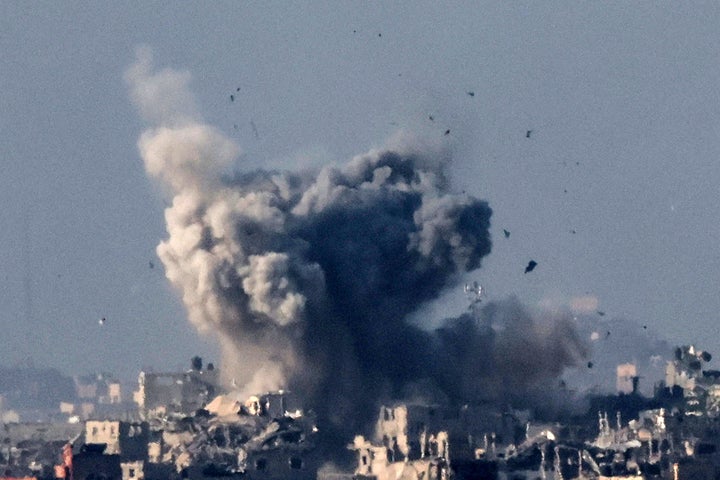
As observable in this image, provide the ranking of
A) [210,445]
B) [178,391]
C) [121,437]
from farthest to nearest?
[178,391], [121,437], [210,445]

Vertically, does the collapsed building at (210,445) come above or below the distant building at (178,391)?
below

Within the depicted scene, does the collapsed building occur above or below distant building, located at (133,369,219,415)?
below

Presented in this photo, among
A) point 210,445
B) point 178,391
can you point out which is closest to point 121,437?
point 210,445

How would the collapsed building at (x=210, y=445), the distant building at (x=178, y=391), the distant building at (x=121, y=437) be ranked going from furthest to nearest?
1. the distant building at (x=178, y=391)
2. the distant building at (x=121, y=437)
3. the collapsed building at (x=210, y=445)

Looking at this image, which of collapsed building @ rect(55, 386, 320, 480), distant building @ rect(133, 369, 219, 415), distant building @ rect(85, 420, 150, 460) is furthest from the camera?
distant building @ rect(133, 369, 219, 415)

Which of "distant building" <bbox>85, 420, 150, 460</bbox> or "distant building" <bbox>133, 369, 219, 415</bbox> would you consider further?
"distant building" <bbox>133, 369, 219, 415</bbox>

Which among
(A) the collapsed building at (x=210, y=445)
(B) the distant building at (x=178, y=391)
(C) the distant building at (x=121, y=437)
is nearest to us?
(A) the collapsed building at (x=210, y=445)

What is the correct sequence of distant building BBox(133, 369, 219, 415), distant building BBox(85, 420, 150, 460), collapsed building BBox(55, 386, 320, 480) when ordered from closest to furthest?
1. collapsed building BBox(55, 386, 320, 480)
2. distant building BBox(85, 420, 150, 460)
3. distant building BBox(133, 369, 219, 415)

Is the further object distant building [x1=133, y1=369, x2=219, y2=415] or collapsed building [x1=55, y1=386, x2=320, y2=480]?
distant building [x1=133, y1=369, x2=219, y2=415]

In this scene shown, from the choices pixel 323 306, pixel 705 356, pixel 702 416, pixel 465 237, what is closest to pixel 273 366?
pixel 323 306

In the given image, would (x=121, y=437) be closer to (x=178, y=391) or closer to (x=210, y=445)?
(x=210, y=445)

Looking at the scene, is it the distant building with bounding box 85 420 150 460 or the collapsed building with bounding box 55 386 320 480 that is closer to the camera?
the collapsed building with bounding box 55 386 320 480

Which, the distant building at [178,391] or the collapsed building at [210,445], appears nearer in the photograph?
the collapsed building at [210,445]
